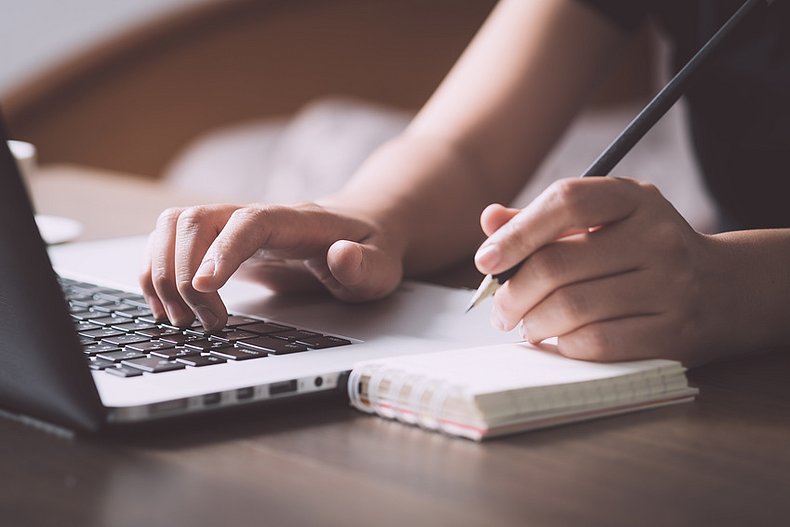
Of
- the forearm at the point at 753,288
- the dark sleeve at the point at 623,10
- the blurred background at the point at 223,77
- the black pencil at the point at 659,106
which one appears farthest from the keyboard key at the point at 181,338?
the blurred background at the point at 223,77

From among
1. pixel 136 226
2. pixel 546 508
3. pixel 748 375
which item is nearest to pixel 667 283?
pixel 748 375

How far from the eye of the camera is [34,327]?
1.13 feet

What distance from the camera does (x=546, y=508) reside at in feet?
1.02

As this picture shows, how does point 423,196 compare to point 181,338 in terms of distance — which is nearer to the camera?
point 181,338

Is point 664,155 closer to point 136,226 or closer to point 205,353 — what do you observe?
point 136,226

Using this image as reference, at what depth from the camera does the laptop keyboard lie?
0.41 metres

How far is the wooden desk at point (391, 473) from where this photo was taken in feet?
0.99

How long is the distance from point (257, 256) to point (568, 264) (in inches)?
8.1

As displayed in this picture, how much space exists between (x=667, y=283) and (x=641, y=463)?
117 mm

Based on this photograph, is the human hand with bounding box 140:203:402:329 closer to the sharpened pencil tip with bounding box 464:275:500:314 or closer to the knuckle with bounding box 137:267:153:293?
the knuckle with bounding box 137:267:153:293

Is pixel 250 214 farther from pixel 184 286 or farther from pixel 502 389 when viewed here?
pixel 502 389

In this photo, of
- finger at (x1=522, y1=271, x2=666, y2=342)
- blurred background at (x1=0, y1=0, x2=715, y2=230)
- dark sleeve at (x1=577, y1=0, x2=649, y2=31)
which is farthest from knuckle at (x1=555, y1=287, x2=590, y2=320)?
blurred background at (x1=0, y1=0, x2=715, y2=230)

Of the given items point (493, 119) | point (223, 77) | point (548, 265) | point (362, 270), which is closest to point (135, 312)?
point (362, 270)

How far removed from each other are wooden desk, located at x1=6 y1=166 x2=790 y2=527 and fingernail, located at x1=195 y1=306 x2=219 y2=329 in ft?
0.30
